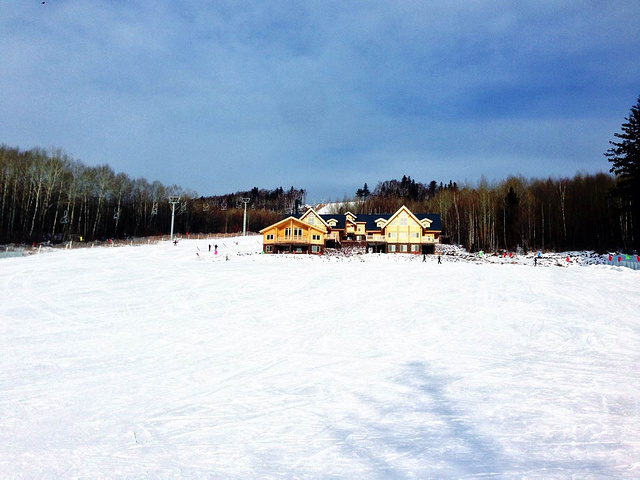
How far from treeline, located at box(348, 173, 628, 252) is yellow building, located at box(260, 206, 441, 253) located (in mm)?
13465

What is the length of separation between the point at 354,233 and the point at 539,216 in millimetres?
27517

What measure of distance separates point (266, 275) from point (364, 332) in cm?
1277

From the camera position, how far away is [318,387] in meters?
7.53

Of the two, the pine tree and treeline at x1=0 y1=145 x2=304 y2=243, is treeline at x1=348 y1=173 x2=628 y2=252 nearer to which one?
the pine tree

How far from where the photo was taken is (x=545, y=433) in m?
5.75

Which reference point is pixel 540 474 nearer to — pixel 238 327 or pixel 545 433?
pixel 545 433

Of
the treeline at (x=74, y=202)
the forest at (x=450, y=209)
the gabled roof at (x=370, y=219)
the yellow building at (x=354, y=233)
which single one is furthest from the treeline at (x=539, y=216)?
the treeline at (x=74, y=202)

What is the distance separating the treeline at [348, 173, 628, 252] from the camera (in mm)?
47938

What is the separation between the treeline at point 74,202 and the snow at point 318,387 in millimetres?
46227

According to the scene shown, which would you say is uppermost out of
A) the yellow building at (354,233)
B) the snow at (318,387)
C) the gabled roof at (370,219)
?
the gabled roof at (370,219)

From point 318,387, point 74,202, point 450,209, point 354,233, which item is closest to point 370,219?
point 354,233

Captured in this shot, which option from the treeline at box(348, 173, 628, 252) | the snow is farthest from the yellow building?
the snow

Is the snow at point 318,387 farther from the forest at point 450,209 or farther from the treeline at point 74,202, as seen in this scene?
the treeline at point 74,202

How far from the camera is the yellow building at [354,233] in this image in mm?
46625
